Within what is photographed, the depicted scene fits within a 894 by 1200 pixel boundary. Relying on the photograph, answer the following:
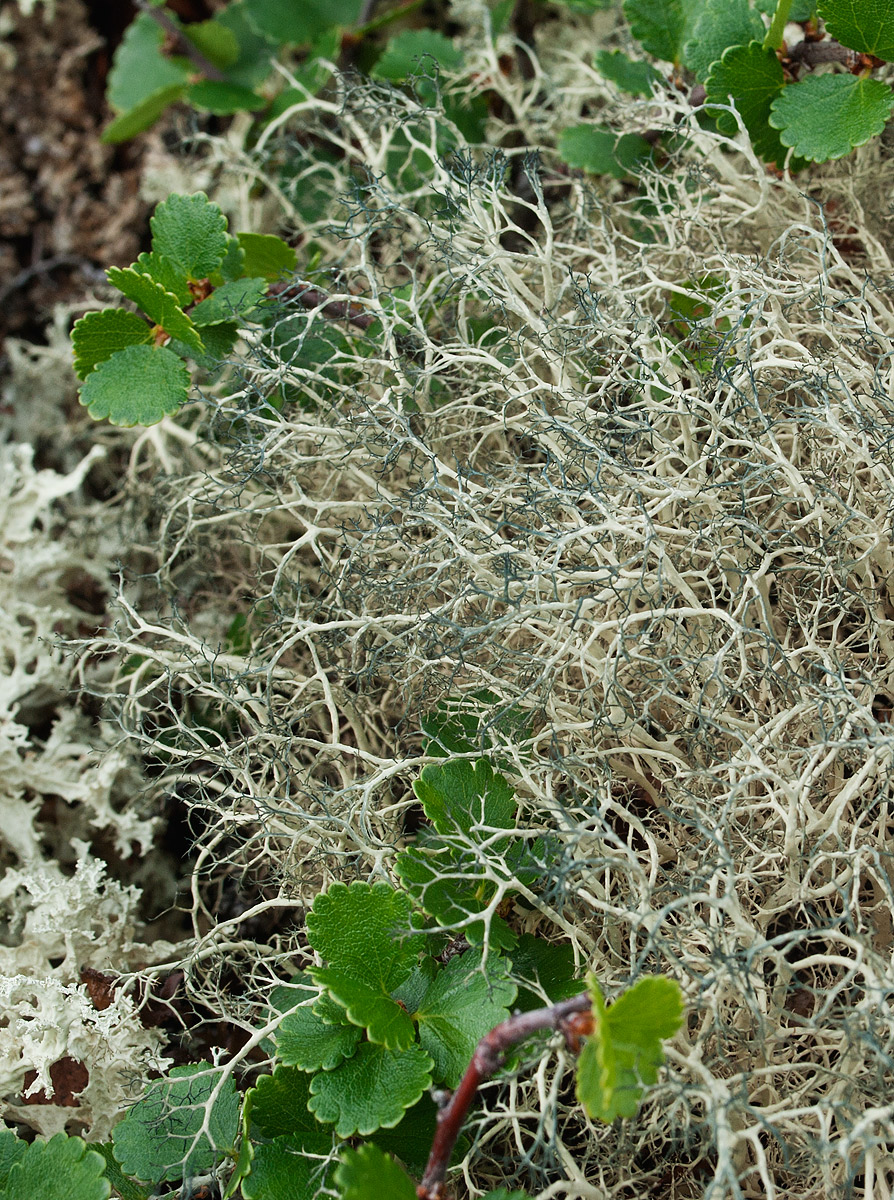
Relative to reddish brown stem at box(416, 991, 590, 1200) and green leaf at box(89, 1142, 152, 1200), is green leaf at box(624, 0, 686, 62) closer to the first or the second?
reddish brown stem at box(416, 991, 590, 1200)

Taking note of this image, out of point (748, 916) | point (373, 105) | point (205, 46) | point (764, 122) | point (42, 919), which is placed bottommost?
point (42, 919)

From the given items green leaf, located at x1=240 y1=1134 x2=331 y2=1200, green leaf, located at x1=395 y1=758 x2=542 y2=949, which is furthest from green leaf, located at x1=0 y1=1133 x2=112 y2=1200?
green leaf, located at x1=395 y1=758 x2=542 y2=949

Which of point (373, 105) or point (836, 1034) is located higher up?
point (373, 105)

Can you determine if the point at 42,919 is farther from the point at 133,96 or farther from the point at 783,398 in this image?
the point at 133,96

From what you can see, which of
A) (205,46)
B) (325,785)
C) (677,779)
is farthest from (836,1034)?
(205,46)

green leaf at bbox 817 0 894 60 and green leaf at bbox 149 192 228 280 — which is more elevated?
green leaf at bbox 817 0 894 60

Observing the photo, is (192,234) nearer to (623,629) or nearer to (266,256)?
(266,256)

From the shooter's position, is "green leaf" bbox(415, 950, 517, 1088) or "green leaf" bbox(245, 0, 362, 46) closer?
"green leaf" bbox(415, 950, 517, 1088)

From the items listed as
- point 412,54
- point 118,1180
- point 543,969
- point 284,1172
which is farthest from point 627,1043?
point 412,54
